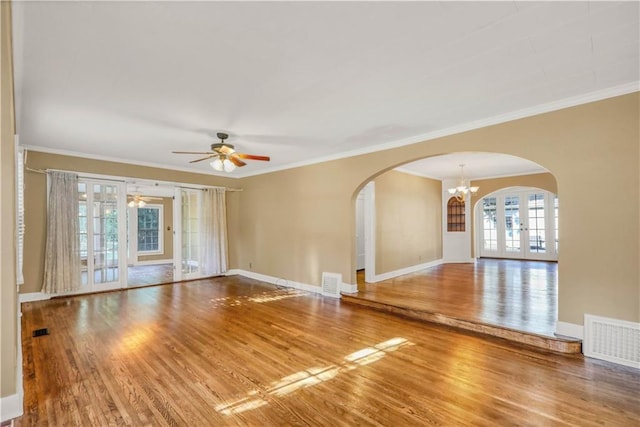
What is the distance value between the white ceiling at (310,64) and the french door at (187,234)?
302 cm

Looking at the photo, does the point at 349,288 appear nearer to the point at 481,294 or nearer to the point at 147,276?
the point at 481,294

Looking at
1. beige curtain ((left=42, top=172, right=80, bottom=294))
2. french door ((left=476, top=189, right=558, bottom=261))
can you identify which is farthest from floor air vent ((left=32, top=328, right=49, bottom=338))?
french door ((left=476, top=189, right=558, bottom=261))

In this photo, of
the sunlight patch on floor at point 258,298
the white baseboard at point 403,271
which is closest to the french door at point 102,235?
the sunlight patch on floor at point 258,298

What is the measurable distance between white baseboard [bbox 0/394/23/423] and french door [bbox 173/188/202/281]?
4937 millimetres

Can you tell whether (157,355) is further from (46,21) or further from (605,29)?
(605,29)

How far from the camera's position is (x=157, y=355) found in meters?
3.08

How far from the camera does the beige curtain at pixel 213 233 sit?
7258 millimetres

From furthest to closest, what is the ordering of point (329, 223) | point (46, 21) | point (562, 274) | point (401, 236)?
1. point (401, 236)
2. point (329, 223)
3. point (562, 274)
4. point (46, 21)

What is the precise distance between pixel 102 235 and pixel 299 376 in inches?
211

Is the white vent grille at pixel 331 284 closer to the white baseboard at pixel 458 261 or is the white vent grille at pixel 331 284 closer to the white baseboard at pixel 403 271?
the white baseboard at pixel 403 271

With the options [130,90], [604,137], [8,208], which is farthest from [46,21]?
[604,137]

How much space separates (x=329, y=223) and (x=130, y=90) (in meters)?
3.76

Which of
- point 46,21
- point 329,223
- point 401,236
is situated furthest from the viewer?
point 401,236

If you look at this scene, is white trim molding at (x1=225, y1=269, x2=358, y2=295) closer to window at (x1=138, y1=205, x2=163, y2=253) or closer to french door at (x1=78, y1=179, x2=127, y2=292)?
french door at (x1=78, y1=179, x2=127, y2=292)
